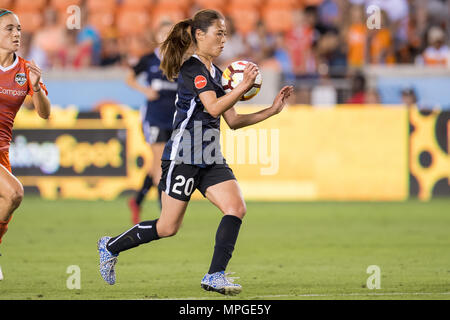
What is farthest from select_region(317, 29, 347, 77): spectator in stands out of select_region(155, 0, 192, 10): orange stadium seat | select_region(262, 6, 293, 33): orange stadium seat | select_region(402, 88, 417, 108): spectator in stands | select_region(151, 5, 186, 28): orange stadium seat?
select_region(155, 0, 192, 10): orange stadium seat

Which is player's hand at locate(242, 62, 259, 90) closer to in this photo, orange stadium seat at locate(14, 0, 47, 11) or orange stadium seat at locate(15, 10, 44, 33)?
orange stadium seat at locate(15, 10, 44, 33)

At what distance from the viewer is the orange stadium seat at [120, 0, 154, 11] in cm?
2156

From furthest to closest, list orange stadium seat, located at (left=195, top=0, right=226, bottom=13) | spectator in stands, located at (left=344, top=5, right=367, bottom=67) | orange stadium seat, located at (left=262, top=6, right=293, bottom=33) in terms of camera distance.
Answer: orange stadium seat, located at (left=195, top=0, right=226, bottom=13), orange stadium seat, located at (left=262, top=6, right=293, bottom=33), spectator in stands, located at (left=344, top=5, right=367, bottom=67)

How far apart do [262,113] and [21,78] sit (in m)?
2.06

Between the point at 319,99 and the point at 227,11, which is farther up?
the point at 227,11

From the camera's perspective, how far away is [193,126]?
23.1ft

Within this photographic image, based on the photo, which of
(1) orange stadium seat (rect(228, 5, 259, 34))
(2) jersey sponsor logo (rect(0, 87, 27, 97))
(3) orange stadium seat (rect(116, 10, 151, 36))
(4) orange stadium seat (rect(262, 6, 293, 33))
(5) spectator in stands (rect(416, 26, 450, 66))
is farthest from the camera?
(3) orange stadium seat (rect(116, 10, 151, 36))

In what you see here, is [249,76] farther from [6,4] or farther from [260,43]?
[6,4]

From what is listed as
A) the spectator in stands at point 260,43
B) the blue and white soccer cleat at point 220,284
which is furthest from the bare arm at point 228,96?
the spectator in stands at point 260,43

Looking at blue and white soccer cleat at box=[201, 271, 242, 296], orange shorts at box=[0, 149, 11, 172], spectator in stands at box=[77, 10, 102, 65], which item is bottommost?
blue and white soccer cleat at box=[201, 271, 242, 296]
